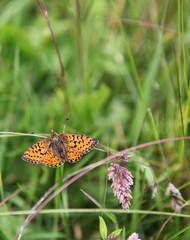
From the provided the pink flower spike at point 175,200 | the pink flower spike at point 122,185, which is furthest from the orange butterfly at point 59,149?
the pink flower spike at point 175,200

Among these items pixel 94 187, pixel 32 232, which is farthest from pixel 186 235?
pixel 32 232

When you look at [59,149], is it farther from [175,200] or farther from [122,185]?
[175,200]

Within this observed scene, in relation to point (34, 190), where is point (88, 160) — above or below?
above

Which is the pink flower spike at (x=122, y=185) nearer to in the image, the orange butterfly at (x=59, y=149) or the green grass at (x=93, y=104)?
the orange butterfly at (x=59, y=149)

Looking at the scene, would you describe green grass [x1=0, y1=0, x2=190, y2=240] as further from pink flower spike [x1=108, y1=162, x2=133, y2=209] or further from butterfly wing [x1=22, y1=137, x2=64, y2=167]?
pink flower spike [x1=108, y1=162, x2=133, y2=209]

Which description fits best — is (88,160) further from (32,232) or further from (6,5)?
(6,5)

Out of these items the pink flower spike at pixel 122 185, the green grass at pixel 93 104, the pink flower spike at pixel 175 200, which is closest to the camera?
the pink flower spike at pixel 122 185

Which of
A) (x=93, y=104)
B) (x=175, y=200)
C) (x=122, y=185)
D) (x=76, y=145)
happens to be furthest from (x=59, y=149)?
(x=93, y=104)
